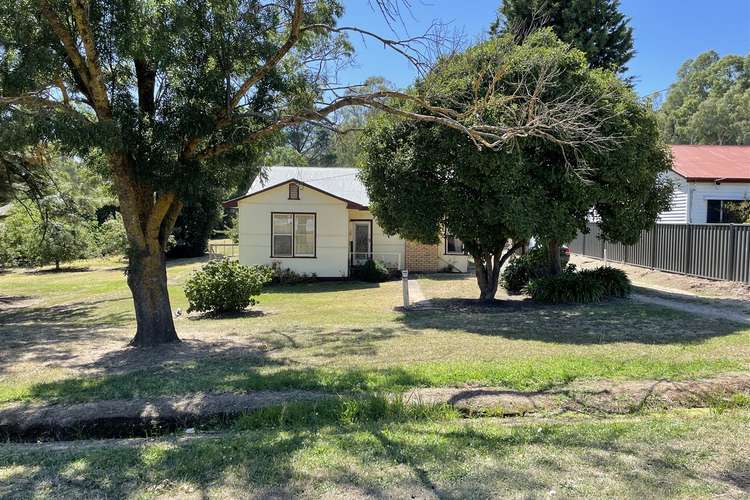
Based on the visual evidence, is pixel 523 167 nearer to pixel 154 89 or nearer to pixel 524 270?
pixel 524 270

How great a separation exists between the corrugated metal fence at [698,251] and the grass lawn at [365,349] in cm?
421

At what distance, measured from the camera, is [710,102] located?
4659cm

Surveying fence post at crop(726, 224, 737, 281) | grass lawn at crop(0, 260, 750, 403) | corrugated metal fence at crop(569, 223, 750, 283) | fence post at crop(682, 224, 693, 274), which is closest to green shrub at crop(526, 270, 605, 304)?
grass lawn at crop(0, 260, 750, 403)

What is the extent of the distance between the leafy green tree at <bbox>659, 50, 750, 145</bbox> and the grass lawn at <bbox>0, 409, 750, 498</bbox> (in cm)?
4233

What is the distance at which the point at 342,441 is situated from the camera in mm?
4402

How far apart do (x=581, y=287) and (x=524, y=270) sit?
116 inches

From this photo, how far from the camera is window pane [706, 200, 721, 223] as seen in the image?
67.7 feet

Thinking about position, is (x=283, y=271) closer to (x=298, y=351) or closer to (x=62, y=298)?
(x=62, y=298)

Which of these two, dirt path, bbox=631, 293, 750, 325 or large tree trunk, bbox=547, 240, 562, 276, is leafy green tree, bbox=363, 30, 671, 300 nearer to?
dirt path, bbox=631, 293, 750, 325

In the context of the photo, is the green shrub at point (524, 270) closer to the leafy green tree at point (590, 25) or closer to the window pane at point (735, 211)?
the window pane at point (735, 211)

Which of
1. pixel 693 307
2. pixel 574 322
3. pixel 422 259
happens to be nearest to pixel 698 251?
pixel 693 307

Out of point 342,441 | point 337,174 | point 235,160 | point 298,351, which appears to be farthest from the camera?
point 337,174

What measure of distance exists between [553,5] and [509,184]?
13.3 meters

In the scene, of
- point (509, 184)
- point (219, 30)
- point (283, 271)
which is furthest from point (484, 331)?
point (283, 271)
